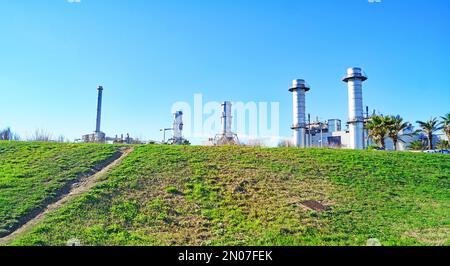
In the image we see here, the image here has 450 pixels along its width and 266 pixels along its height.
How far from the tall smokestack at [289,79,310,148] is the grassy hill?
15416mm

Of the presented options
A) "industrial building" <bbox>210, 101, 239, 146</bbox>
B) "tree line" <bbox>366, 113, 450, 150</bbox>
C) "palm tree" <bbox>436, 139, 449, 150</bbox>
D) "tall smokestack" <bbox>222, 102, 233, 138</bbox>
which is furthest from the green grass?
"palm tree" <bbox>436, 139, 449, 150</bbox>

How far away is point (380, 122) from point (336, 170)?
22.5 meters

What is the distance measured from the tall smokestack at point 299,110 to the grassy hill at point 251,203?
50.6 feet

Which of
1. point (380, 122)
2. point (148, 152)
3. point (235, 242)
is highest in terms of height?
point (380, 122)

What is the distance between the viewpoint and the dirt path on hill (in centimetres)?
781

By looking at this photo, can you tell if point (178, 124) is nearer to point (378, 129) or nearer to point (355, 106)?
point (355, 106)

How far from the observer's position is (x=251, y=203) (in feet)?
32.4

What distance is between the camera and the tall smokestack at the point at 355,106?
90.2 ft

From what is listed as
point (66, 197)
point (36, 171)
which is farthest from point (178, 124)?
point (66, 197)

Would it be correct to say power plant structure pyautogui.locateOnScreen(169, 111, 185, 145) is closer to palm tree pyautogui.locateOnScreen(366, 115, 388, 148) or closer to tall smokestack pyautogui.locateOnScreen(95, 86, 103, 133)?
tall smokestack pyautogui.locateOnScreen(95, 86, 103, 133)

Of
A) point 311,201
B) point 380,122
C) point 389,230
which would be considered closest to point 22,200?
point 311,201

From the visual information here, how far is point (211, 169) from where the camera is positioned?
1263 cm

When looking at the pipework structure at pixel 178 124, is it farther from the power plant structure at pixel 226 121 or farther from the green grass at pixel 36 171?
the green grass at pixel 36 171
